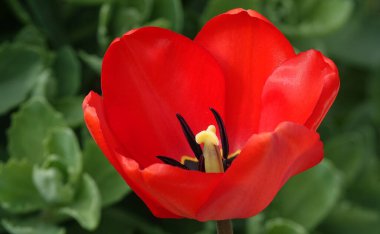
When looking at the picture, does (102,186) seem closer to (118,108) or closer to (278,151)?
(118,108)

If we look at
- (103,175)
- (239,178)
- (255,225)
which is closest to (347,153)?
(255,225)

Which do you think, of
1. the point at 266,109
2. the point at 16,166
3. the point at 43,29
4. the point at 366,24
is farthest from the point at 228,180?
the point at 366,24

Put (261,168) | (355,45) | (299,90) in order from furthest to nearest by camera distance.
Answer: (355,45), (299,90), (261,168)

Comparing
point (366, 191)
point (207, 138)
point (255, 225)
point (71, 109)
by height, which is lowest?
point (366, 191)

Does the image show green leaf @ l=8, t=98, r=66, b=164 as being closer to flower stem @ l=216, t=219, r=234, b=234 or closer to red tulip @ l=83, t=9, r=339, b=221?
red tulip @ l=83, t=9, r=339, b=221

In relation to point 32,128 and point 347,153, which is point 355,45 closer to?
point 347,153

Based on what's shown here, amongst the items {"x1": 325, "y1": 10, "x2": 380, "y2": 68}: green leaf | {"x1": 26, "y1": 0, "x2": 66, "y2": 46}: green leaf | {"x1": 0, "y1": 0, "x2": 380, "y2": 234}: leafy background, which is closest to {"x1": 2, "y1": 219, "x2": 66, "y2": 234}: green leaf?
{"x1": 0, "y1": 0, "x2": 380, "y2": 234}: leafy background
